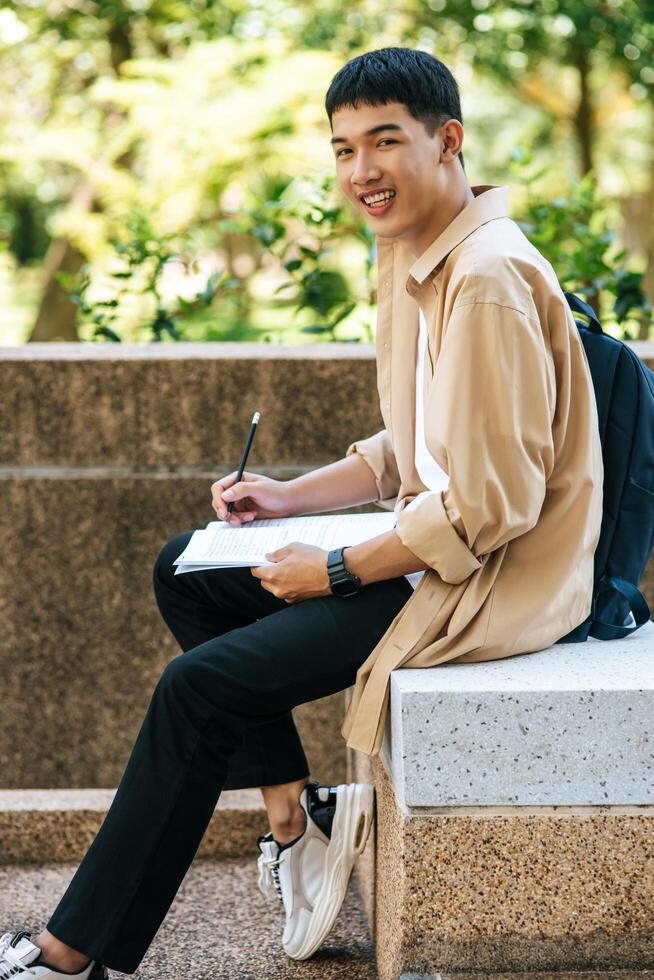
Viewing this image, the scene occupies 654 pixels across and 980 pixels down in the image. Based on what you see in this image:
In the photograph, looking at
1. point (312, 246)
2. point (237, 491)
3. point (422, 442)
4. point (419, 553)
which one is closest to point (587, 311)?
point (422, 442)

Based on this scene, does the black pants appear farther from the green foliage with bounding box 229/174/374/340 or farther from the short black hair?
the green foliage with bounding box 229/174/374/340

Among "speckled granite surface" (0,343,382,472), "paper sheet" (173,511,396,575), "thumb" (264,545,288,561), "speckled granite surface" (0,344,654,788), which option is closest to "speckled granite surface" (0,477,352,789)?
"speckled granite surface" (0,344,654,788)

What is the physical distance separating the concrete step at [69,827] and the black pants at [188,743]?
104 centimetres

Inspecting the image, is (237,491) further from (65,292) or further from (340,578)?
(65,292)

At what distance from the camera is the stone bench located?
217 cm

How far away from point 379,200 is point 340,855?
1451mm

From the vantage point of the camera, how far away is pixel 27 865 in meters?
3.34

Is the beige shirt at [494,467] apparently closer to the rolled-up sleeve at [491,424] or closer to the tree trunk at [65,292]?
the rolled-up sleeve at [491,424]

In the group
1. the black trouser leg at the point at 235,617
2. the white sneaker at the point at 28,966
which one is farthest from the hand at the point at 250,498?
the white sneaker at the point at 28,966

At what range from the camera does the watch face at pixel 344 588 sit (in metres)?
2.37

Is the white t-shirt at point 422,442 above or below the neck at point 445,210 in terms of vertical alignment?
below

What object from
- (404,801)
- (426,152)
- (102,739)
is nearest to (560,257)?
(426,152)

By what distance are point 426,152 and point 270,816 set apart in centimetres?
156

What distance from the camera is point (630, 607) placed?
252 centimetres
